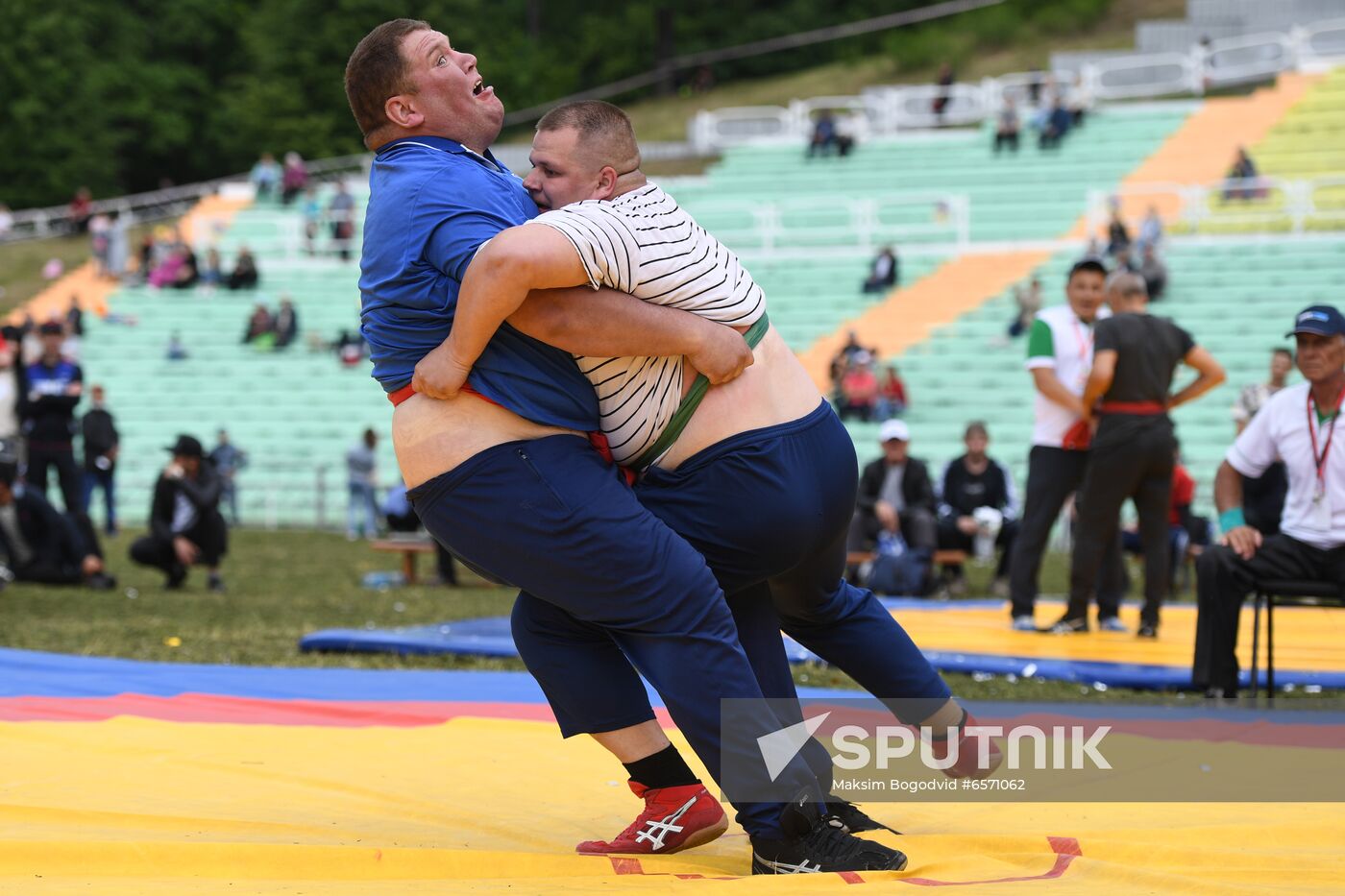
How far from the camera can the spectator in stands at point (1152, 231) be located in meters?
21.3

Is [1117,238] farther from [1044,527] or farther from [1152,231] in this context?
[1044,527]

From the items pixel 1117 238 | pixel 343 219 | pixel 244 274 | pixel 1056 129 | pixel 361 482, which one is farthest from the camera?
pixel 1056 129

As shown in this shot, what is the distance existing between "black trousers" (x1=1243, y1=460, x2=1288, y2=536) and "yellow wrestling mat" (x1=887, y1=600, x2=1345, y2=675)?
1.62ft

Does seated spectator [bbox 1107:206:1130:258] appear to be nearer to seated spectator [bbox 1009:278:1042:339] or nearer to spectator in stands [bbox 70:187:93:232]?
seated spectator [bbox 1009:278:1042:339]

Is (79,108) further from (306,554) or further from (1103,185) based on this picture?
(306,554)

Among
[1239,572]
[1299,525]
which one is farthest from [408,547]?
[1299,525]

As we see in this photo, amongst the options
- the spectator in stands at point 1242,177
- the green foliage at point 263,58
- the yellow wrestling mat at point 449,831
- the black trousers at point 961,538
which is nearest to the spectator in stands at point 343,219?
the spectator in stands at point 1242,177

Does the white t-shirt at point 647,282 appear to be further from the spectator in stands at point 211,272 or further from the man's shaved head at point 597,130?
the spectator in stands at point 211,272

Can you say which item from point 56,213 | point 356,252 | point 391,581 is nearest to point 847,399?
point 391,581

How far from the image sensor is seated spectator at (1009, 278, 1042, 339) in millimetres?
20781

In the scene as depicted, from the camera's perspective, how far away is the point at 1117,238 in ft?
70.5

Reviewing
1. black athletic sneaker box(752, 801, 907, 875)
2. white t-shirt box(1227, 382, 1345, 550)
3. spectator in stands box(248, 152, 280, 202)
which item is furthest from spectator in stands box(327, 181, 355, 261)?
black athletic sneaker box(752, 801, 907, 875)

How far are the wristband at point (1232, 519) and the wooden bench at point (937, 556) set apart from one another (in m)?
5.43

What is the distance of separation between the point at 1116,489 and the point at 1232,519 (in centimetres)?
181
